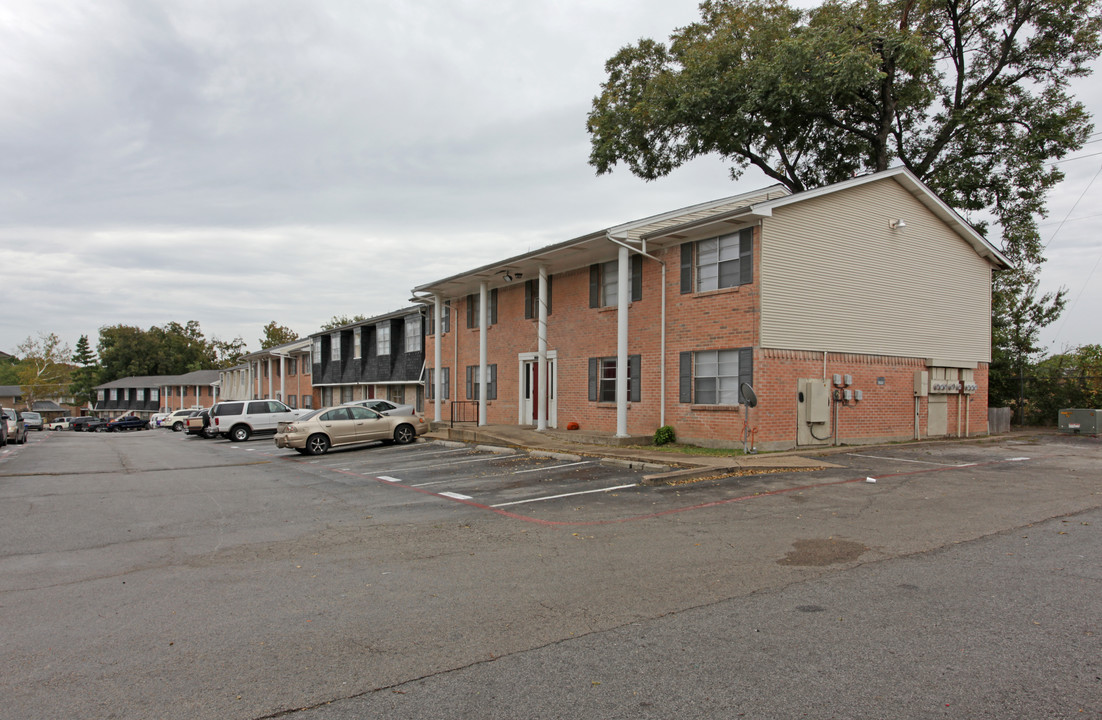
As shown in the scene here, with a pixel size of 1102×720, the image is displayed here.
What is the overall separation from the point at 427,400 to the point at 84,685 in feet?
83.7

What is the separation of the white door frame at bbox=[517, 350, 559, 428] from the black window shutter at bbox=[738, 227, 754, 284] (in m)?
7.54

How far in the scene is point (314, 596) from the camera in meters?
5.89

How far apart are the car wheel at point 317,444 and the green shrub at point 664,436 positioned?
35.7ft

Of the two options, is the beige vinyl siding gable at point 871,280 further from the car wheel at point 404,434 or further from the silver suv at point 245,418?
the silver suv at point 245,418

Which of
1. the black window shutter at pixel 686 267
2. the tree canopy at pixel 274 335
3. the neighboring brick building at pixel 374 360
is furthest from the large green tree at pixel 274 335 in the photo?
the black window shutter at pixel 686 267

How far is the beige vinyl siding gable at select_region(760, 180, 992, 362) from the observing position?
53.0 ft

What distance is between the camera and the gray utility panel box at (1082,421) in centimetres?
2266

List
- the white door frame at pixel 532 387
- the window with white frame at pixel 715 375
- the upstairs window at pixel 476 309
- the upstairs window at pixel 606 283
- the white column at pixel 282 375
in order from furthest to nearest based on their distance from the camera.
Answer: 1. the white column at pixel 282 375
2. the upstairs window at pixel 476 309
3. the white door frame at pixel 532 387
4. the upstairs window at pixel 606 283
5. the window with white frame at pixel 715 375

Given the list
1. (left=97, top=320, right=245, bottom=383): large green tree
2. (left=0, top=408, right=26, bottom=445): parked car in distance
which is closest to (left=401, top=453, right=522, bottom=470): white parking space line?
(left=0, top=408, right=26, bottom=445): parked car in distance

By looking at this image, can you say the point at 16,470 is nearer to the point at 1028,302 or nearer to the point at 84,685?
the point at 84,685

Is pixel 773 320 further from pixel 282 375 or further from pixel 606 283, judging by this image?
pixel 282 375

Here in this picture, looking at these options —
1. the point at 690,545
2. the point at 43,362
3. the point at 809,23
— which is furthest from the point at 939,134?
the point at 43,362

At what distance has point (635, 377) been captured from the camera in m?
18.7

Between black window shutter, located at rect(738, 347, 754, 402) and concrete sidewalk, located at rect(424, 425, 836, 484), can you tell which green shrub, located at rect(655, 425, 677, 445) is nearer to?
concrete sidewalk, located at rect(424, 425, 836, 484)
